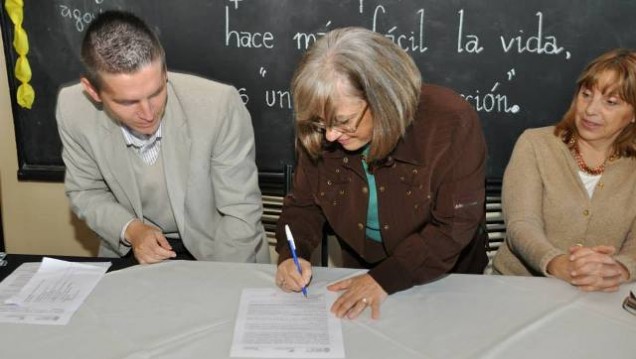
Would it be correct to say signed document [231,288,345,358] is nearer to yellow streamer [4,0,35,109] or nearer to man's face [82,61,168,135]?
man's face [82,61,168,135]

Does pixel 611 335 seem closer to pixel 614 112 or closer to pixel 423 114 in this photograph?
pixel 423 114

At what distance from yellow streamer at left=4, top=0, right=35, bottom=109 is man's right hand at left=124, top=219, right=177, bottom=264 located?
1.40 m

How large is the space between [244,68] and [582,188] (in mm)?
1587

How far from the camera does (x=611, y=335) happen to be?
1.41 m

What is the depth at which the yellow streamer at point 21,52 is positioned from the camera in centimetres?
284

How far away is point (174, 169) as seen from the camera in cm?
207

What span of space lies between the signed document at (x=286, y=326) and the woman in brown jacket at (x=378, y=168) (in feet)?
0.16

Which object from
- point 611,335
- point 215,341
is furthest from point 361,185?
point 611,335

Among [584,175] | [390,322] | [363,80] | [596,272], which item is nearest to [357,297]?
[390,322]

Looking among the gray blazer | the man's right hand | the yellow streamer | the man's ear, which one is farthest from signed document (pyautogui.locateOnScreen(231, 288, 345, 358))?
the yellow streamer

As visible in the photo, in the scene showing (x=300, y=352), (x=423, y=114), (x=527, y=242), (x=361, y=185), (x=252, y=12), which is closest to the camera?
(x=300, y=352)

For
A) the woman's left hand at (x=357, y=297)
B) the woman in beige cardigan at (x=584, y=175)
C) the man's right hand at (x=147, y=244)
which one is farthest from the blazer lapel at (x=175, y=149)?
the woman in beige cardigan at (x=584, y=175)

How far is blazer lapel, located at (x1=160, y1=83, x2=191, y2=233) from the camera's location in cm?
205

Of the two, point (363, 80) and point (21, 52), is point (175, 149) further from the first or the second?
point (21, 52)
